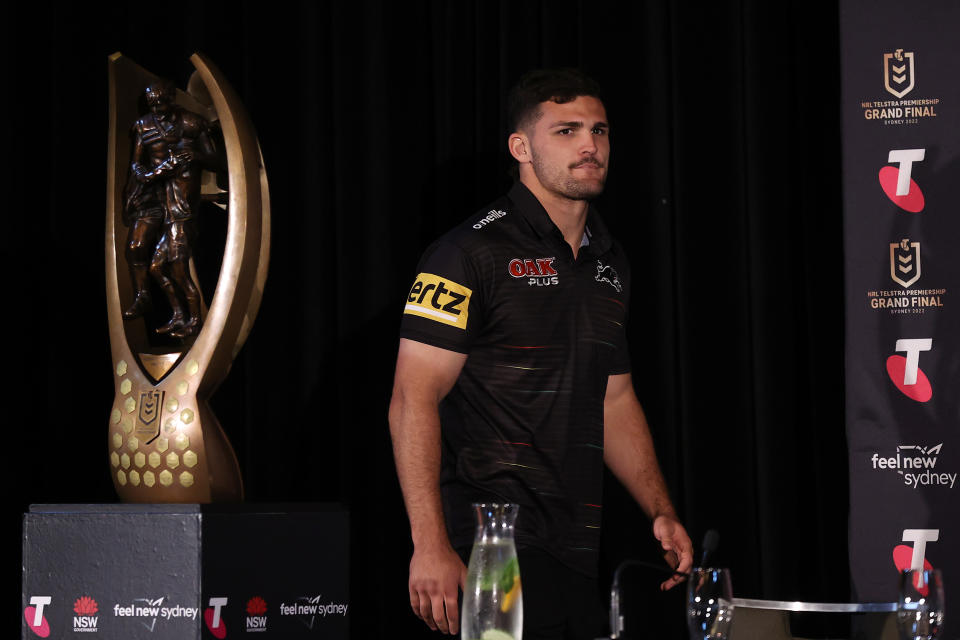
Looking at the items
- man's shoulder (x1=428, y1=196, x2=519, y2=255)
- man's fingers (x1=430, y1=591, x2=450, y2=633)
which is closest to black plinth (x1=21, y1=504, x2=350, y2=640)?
man's fingers (x1=430, y1=591, x2=450, y2=633)

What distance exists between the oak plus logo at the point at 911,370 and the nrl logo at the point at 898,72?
608mm

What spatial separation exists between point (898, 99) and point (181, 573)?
78.1 inches

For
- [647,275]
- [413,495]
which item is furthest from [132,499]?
[647,275]

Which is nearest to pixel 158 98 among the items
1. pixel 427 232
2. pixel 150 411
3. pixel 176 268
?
pixel 176 268

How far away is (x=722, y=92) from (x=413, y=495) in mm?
1564

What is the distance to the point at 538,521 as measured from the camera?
7.32ft

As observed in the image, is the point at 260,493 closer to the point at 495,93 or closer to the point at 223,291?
the point at 223,291

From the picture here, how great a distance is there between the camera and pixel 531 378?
2281 millimetres

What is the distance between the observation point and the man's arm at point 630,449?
2471 mm

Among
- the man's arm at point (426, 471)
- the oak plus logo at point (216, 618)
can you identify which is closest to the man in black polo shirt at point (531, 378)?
the man's arm at point (426, 471)

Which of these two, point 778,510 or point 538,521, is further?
point 778,510

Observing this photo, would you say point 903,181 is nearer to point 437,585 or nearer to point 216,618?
point 437,585

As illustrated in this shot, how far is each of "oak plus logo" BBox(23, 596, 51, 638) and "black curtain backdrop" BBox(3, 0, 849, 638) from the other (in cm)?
109

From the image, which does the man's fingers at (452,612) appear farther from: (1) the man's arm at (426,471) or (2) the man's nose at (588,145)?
(2) the man's nose at (588,145)
